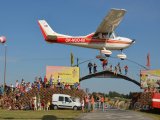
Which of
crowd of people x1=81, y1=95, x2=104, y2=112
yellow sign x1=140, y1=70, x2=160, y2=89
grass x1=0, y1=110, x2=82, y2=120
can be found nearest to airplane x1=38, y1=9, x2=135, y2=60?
grass x1=0, y1=110, x2=82, y2=120

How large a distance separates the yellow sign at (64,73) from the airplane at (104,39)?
19.5m

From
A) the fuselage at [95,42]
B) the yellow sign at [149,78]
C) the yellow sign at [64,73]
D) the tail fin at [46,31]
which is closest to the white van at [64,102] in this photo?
the yellow sign at [64,73]

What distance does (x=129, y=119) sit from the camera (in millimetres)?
31203

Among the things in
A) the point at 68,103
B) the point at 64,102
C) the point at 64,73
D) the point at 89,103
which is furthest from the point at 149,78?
the point at 64,102

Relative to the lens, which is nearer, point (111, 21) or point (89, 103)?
point (111, 21)

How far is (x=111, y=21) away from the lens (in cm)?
2875

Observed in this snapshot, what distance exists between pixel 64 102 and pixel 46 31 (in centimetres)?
1451

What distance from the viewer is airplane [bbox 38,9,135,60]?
28.0 metres

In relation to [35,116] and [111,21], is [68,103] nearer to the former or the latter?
[35,116]

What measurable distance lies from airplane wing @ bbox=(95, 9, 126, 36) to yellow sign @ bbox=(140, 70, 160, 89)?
22329 mm

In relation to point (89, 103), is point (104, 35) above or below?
above

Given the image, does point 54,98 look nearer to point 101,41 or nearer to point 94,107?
point 94,107

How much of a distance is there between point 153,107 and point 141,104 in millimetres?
4140

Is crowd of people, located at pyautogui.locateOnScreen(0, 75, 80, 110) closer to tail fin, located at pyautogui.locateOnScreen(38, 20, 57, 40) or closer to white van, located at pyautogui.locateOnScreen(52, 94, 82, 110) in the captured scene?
white van, located at pyautogui.locateOnScreen(52, 94, 82, 110)
